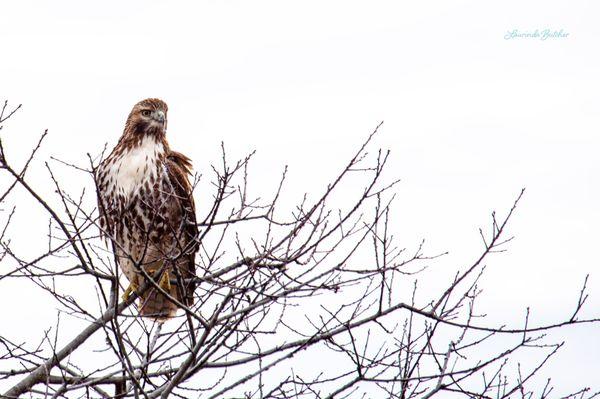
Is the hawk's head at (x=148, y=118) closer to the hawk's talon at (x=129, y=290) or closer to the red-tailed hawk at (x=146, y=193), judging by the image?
the red-tailed hawk at (x=146, y=193)

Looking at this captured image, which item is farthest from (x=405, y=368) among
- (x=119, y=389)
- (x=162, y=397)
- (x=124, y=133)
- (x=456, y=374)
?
(x=124, y=133)

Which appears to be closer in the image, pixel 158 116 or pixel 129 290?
pixel 129 290

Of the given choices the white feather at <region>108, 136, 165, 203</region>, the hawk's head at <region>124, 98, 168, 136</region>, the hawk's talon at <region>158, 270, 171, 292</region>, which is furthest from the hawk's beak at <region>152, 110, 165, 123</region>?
the hawk's talon at <region>158, 270, 171, 292</region>

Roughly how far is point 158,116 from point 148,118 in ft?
0.27

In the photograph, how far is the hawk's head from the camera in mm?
7133

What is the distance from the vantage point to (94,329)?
17.4 feet

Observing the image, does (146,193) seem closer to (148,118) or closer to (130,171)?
(130,171)

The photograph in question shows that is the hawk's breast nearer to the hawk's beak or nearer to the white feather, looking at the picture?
the white feather

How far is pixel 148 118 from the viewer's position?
285 inches

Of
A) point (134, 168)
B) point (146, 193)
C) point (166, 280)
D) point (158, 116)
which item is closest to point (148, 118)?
point (158, 116)

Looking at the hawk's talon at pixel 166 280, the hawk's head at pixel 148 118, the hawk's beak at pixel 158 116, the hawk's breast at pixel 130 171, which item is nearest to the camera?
the hawk's talon at pixel 166 280

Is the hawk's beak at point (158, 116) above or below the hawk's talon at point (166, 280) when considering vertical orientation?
above

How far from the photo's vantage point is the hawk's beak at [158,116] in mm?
7244

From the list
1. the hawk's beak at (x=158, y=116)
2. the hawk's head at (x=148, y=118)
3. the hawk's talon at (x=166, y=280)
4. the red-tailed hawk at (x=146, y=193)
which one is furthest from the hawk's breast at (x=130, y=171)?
the hawk's talon at (x=166, y=280)
